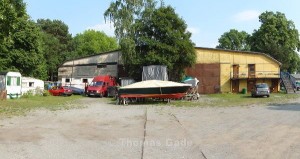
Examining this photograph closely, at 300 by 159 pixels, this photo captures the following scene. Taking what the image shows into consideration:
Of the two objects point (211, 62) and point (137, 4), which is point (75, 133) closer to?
point (137, 4)

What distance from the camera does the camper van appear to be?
101 feet

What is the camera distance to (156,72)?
37.4 meters

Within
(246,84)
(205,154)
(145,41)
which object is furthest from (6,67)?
(205,154)

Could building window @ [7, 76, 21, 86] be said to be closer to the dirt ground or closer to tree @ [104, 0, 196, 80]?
tree @ [104, 0, 196, 80]

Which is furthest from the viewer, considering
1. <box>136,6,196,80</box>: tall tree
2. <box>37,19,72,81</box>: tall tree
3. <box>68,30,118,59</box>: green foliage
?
<box>68,30,118,59</box>: green foliage

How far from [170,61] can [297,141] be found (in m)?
28.1

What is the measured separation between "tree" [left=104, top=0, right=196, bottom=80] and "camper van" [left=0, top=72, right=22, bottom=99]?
12.0 meters

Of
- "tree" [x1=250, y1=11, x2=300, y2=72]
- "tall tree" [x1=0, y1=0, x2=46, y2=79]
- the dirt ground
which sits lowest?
the dirt ground

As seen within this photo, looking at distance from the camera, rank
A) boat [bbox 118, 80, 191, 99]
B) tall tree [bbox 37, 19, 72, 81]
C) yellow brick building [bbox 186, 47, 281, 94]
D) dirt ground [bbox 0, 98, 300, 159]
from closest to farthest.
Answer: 1. dirt ground [bbox 0, 98, 300, 159]
2. boat [bbox 118, 80, 191, 99]
3. yellow brick building [bbox 186, 47, 281, 94]
4. tall tree [bbox 37, 19, 72, 81]

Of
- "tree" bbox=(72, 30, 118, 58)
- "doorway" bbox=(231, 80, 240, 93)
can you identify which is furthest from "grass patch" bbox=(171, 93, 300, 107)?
"tree" bbox=(72, 30, 118, 58)

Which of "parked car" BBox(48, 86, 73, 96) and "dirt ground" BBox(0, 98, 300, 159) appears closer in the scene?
"dirt ground" BBox(0, 98, 300, 159)

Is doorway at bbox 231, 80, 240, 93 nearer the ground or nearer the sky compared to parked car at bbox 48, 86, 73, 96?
nearer the sky

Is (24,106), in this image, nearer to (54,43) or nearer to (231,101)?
(231,101)

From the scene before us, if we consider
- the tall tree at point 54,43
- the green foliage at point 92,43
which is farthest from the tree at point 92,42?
A: the tall tree at point 54,43
